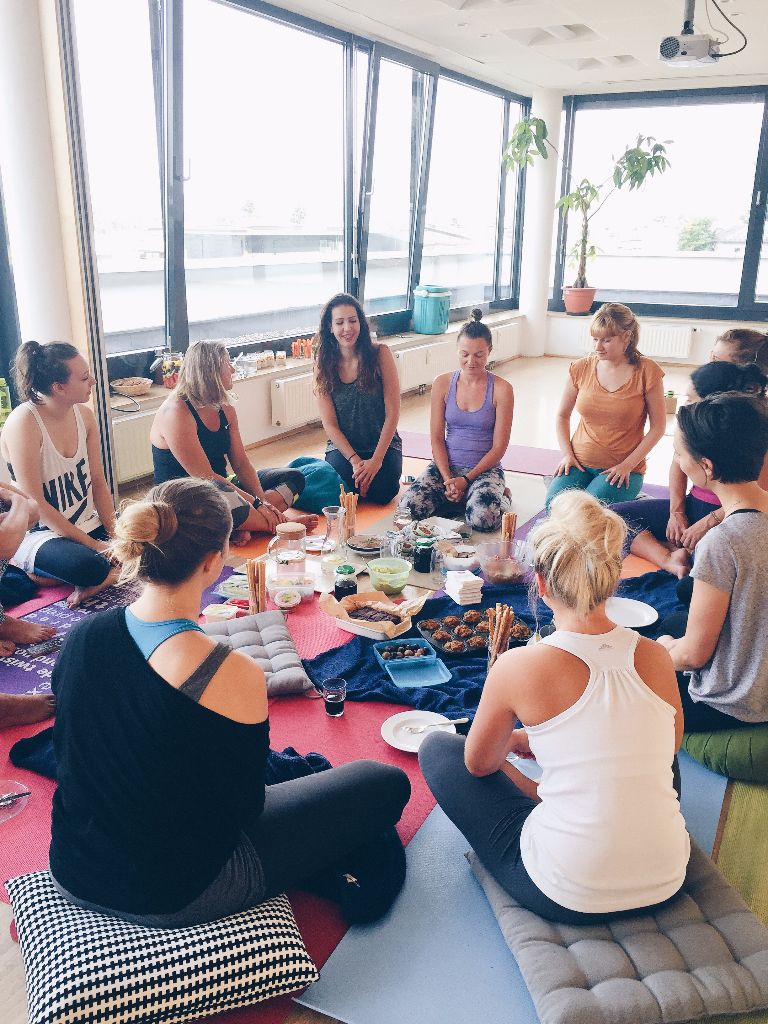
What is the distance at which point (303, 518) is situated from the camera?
447cm

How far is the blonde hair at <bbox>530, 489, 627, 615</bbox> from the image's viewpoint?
1.61 meters

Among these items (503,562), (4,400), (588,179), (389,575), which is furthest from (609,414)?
(588,179)

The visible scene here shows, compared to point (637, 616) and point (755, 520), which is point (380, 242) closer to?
point (637, 616)

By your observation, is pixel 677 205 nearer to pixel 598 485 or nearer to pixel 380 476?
pixel 598 485

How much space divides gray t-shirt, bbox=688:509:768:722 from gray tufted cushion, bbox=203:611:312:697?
4.26 ft

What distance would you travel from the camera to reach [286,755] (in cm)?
233

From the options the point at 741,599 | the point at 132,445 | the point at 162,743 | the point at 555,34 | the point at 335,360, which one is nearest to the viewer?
the point at 162,743

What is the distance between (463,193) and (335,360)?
16.8 feet

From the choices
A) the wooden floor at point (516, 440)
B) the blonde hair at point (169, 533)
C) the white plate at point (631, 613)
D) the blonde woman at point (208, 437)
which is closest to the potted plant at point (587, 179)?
the wooden floor at point (516, 440)

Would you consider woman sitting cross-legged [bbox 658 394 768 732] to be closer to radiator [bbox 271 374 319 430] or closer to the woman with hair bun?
the woman with hair bun

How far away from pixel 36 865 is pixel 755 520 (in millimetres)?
2019

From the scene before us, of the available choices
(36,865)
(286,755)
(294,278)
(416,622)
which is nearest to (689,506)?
(416,622)

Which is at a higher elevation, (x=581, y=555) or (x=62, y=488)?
(x=581, y=555)

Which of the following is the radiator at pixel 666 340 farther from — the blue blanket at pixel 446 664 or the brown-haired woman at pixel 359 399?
the blue blanket at pixel 446 664
